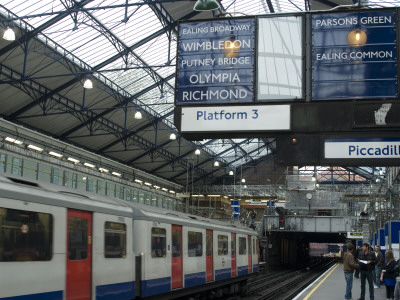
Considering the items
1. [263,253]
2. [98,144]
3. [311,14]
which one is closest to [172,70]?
[98,144]

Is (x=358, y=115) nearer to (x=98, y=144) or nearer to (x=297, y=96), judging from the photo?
(x=297, y=96)

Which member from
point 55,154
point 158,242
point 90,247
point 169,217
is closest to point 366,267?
point 169,217

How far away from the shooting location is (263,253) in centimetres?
4375

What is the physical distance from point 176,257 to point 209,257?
2.87 metres

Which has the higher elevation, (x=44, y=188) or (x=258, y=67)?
(x=258, y=67)

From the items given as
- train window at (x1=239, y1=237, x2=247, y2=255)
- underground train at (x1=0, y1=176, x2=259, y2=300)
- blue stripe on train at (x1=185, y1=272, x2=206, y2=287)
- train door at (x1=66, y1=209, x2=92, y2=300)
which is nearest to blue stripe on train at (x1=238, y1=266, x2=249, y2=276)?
train window at (x1=239, y1=237, x2=247, y2=255)

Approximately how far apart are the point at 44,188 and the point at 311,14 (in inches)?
219

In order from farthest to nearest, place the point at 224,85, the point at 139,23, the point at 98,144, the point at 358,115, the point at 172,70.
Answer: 1. the point at 98,144
2. the point at 172,70
3. the point at 139,23
4. the point at 224,85
5. the point at 358,115

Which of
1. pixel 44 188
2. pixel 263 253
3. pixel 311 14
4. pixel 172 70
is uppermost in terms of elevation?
pixel 172 70

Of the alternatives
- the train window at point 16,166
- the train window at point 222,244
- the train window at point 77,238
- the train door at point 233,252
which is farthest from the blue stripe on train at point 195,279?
the train window at point 16,166

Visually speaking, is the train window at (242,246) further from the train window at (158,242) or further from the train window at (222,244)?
the train window at (158,242)

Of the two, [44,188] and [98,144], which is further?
[98,144]

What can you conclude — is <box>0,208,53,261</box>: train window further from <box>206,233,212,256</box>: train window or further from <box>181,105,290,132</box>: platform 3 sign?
<box>206,233,212,256</box>: train window

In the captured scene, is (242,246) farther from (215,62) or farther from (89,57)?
(89,57)
